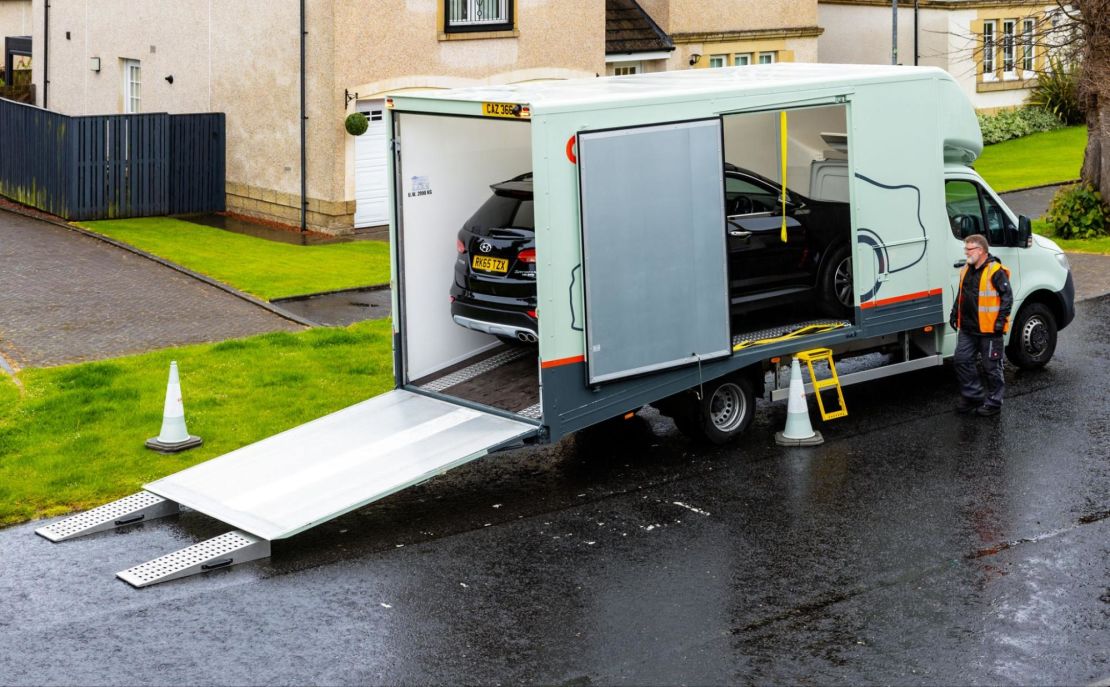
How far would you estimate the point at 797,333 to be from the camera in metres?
12.8

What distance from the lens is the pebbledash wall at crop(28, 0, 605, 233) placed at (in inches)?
899

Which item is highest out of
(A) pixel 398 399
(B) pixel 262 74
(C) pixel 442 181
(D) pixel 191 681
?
A: (B) pixel 262 74

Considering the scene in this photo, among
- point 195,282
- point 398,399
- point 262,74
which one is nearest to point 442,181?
point 398,399

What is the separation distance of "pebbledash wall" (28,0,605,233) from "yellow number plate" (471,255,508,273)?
11.3 metres

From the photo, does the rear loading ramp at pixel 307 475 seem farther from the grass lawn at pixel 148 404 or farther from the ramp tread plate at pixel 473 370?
the grass lawn at pixel 148 404

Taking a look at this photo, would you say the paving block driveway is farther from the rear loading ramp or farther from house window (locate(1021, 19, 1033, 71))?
house window (locate(1021, 19, 1033, 71))

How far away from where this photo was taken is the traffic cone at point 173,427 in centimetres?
1227

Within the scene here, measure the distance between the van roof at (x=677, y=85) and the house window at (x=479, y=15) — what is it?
10687 mm

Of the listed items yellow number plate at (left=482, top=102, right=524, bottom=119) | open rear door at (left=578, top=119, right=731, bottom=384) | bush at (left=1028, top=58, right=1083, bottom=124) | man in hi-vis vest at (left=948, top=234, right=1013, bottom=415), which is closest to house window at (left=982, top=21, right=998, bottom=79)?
bush at (left=1028, top=58, right=1083, bottom=124)

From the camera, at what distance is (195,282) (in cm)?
1956

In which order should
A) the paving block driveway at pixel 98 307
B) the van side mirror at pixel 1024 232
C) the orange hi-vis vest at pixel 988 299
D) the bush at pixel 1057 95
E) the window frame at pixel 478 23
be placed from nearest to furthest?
1. the orange hi-vis vest at pixel 988 299
2. the van side mirror at pixel 1024 232
3. the paving block driveway at pixel 98 307
4. the window frame at pixel 478 23
5. the bush at pixel 1057 95

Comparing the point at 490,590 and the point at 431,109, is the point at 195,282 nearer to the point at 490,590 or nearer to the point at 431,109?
the point at 431,109

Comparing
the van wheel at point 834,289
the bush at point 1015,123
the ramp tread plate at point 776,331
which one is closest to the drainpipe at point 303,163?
the van wheel at point 834,289

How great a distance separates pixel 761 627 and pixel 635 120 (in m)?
4.08
